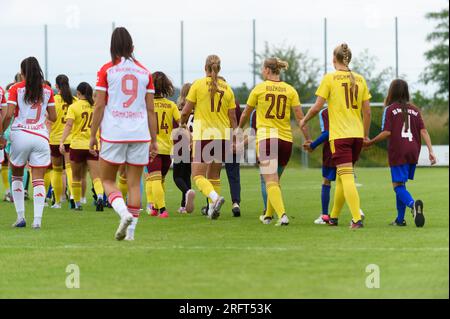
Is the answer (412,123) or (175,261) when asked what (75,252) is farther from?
(412,123)

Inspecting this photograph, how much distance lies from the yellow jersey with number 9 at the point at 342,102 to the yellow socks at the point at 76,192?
5.93 m

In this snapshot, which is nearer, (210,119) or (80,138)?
(210,119)

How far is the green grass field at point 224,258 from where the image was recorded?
7324mm

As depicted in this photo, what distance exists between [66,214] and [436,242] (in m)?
7.02

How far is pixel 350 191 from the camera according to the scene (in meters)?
11.9

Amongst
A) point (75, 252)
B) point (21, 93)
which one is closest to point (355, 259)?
point (75, 252)

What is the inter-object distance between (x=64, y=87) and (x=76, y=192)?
180cm

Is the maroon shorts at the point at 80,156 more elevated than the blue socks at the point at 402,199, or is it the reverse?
the maroon shorts at the point at 80,156

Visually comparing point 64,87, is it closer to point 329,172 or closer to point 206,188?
point 206,188

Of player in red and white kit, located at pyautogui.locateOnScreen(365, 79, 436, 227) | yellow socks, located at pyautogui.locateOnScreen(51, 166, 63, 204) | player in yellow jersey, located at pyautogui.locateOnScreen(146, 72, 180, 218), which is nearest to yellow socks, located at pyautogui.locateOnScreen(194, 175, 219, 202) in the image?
player in yellow jersey, located at pyautogui.locateOnScreen(146, 72, 180, 218)

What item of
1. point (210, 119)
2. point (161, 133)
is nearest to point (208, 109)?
point (210, 119)

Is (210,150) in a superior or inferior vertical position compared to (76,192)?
superior

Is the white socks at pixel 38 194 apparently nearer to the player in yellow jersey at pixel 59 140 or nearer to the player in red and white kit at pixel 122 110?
→ the player in red and white kit at pixel 122 110

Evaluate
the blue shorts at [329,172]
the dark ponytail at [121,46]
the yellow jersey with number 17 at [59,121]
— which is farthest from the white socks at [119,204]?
the yellow jersey with number 17 at [59,121]
